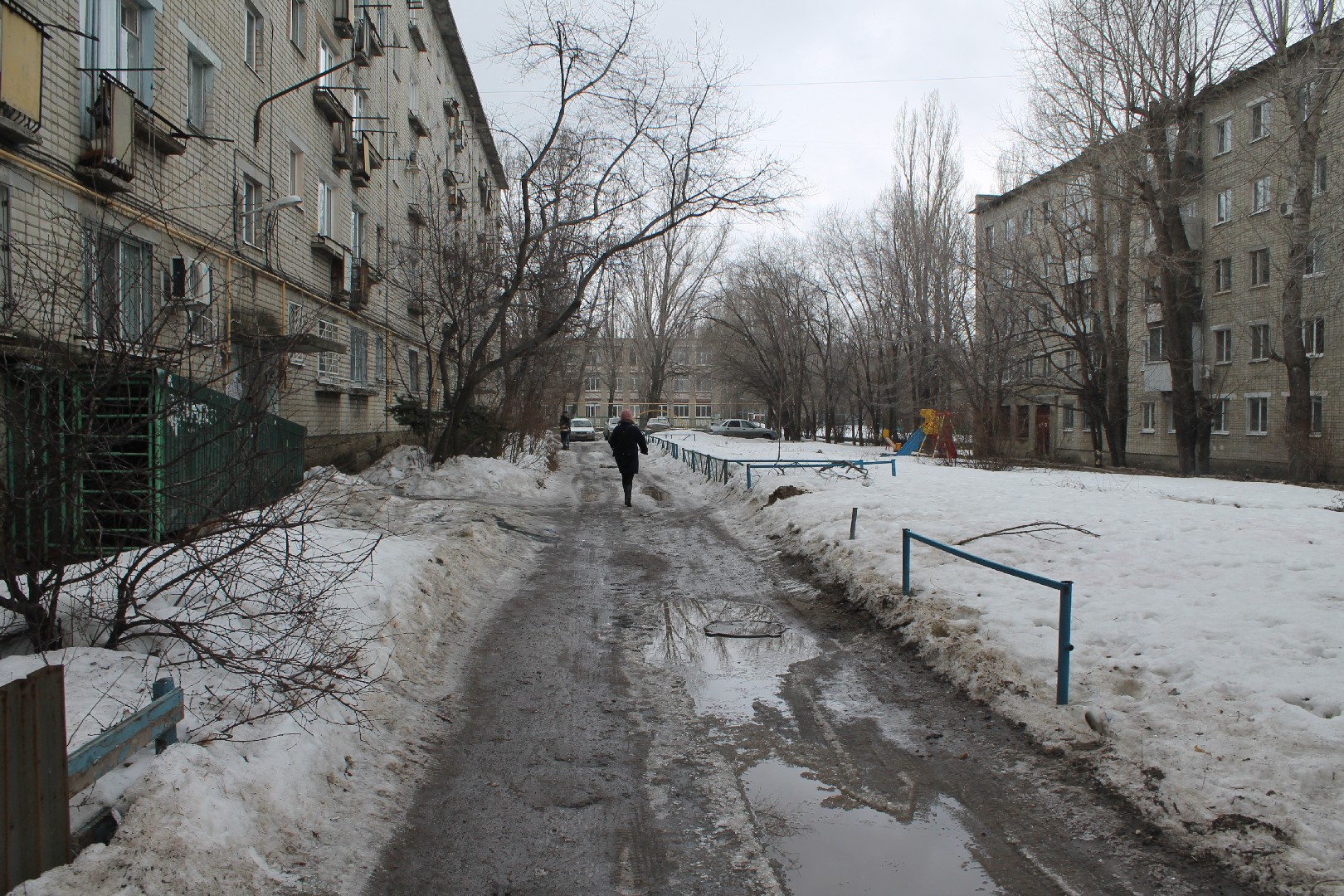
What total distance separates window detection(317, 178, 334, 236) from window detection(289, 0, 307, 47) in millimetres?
2706

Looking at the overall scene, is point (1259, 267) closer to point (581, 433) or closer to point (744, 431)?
point (744, 431)

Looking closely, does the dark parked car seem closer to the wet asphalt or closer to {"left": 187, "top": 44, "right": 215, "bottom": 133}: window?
Result: {"left": 187, "top": 44, "right": 215, "bottom": 133}: window

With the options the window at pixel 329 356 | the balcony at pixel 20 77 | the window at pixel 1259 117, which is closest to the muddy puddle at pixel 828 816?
the balcony at pixel 20 77

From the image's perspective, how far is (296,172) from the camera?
17281 millimetres

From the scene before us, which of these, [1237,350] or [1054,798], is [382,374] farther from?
[1237,350]

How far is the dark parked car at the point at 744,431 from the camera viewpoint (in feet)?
173

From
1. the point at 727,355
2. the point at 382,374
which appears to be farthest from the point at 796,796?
→ the point at 727,355

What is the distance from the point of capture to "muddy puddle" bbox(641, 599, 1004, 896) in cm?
330

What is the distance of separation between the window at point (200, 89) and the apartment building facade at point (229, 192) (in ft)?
0.11

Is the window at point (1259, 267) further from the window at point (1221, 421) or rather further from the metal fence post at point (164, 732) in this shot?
the metal fence post at point (164, 732)

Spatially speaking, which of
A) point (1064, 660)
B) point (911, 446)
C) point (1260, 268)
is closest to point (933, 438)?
point (911, 446)

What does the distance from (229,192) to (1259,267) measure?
32.0 meters

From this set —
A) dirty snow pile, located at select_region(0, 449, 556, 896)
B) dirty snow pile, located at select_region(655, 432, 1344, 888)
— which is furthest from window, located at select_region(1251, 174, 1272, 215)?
dirty snow pile, located at select_region(0, 449, 556, 896)

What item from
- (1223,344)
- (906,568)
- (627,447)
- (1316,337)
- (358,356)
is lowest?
(906,568)
